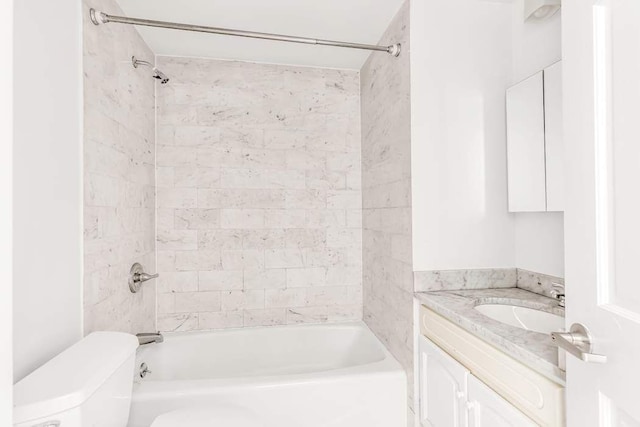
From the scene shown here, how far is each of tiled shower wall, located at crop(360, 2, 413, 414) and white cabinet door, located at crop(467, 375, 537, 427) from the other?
20.3 inches

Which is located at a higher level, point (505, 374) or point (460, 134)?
point (460, 134)

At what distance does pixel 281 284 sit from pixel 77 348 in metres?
1.46

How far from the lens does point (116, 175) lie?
183 cm

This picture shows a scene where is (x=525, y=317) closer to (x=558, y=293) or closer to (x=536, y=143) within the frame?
(x=558, y=293)

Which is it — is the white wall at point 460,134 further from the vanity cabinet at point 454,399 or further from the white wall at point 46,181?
the white wall at point 46,181

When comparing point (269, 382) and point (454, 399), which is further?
point (269, 382)

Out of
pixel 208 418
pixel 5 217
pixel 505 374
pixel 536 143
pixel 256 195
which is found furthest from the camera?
pixel 256 195

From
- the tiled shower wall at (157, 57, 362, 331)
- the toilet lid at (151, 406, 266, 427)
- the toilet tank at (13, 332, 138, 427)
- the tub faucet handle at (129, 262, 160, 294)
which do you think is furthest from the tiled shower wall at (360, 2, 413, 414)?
the tub faucet handle at (129, 262, 160, 294)

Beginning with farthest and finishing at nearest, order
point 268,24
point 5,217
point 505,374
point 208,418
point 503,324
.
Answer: point 268,24 < point 208,418 < point 503,324 < point 505,374 < point 5,217

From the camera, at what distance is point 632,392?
0.65m

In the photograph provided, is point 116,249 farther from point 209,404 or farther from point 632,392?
point 632,392

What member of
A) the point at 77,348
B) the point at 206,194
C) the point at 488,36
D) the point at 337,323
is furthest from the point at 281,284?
the point at 488,36

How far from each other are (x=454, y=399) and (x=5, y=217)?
1573 mm

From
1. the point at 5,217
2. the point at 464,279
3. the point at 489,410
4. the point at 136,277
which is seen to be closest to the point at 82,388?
the point at 5,217
